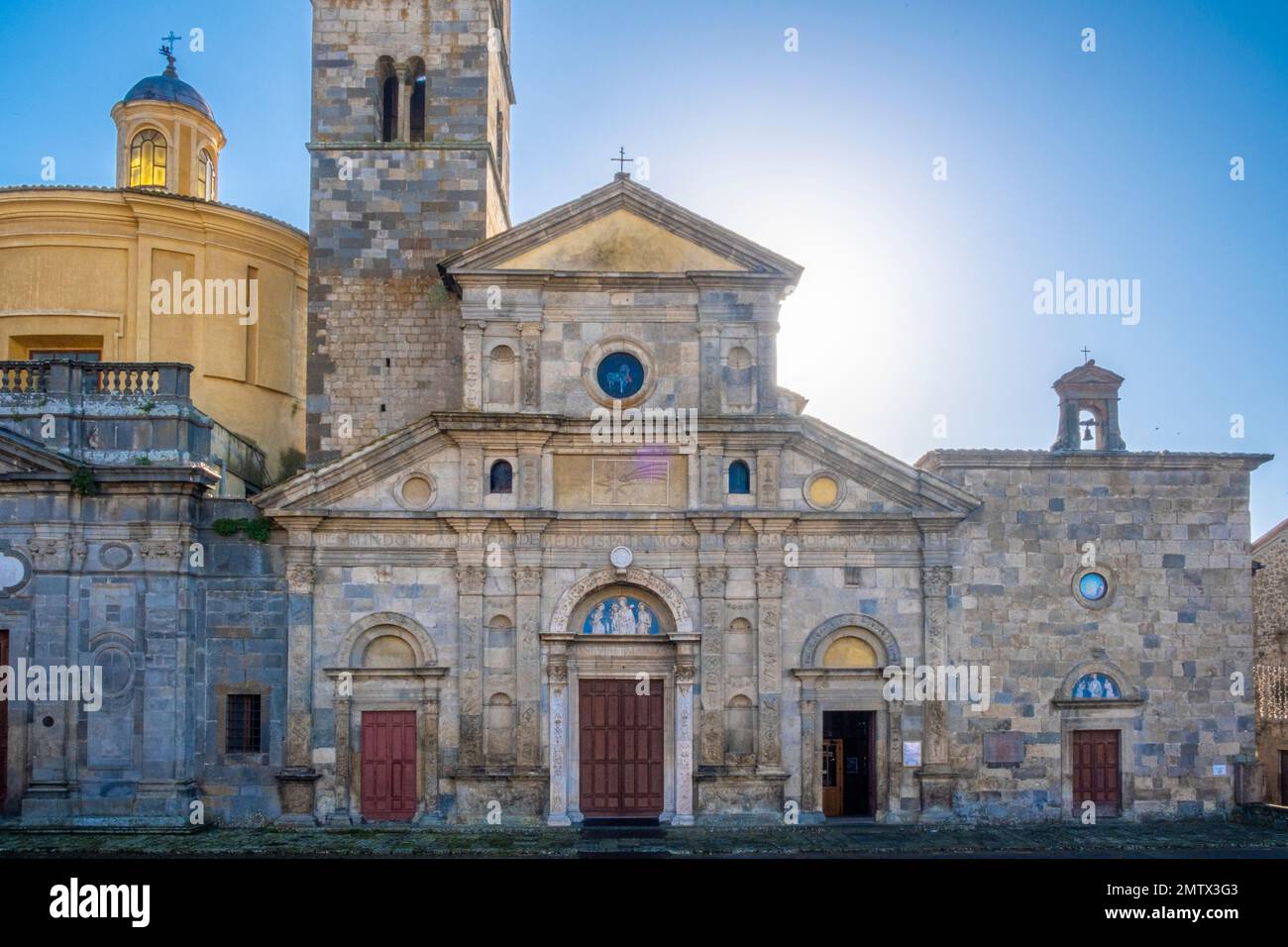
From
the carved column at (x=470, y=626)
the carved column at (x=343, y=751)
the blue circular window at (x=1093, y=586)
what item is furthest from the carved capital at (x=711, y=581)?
the blue circular window at (x=1093, y=586)

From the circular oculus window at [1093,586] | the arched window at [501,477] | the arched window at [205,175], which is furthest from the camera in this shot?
the arched window at [205,175]

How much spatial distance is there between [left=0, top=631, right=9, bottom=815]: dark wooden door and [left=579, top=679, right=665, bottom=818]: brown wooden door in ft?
37.0

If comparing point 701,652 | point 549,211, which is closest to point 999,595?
point 701,652

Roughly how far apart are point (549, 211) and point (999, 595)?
12.5 meters

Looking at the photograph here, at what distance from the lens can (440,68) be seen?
29906 millimetres

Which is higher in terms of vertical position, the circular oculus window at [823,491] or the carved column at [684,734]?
the circular oculus window at [823,491]

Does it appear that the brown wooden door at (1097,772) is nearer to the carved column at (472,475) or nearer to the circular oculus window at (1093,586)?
the circular oculus window at (1093,586)

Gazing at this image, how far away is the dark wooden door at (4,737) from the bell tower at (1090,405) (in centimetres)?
2271

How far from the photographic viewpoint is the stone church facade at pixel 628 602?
81.5 feet

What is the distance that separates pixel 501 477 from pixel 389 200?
26.6 ft

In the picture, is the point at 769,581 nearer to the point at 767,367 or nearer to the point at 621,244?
the point at 767,367

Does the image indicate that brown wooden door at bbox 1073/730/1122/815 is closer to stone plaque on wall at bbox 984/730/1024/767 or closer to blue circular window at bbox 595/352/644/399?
stone plaque on wall at bbox 984/730/1024/767

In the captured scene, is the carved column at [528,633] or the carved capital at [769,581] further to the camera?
the carved capital at [769,581]
